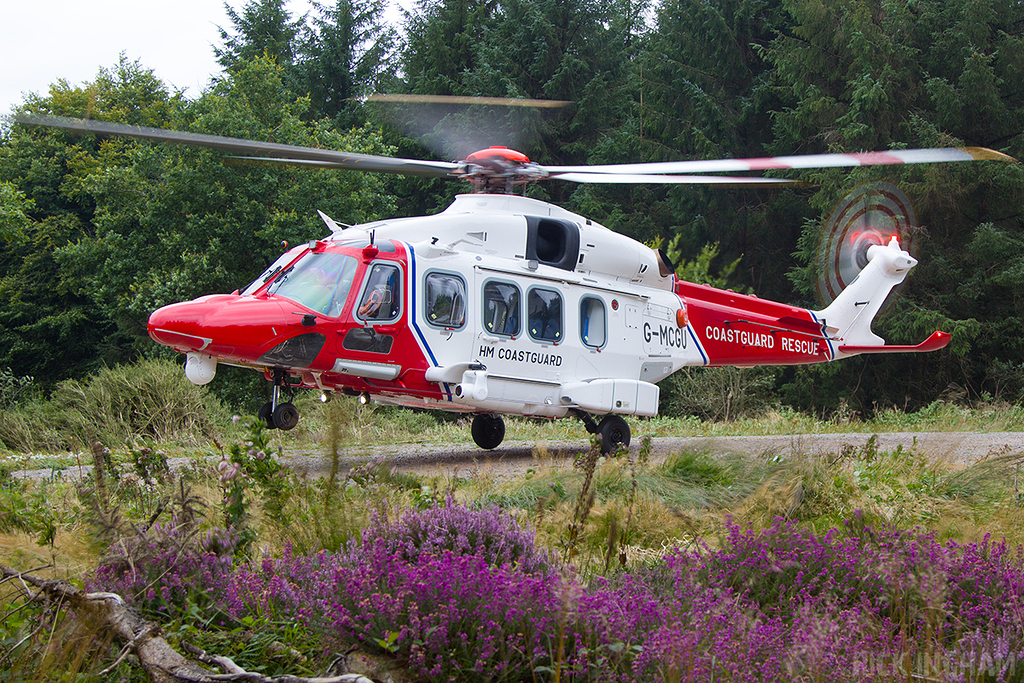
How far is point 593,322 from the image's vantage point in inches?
404

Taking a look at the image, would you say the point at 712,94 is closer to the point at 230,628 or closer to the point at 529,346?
the point at 529,346

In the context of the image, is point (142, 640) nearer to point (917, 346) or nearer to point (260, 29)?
point (917, 346)

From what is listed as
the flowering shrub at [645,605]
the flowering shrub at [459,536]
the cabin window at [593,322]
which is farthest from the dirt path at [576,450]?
the flowering shrub at [645,605]

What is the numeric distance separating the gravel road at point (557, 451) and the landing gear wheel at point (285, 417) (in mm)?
394

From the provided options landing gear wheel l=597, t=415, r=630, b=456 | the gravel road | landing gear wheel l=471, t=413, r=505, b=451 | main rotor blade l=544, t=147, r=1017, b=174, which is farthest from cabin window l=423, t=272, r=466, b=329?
landing gear wheel l=597, t=415, r=630, b=456

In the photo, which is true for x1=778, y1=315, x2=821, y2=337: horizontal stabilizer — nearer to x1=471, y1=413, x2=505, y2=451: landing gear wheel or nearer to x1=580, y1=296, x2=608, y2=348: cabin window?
x1=580, y1=296, x2=608, y2=348: cabin window

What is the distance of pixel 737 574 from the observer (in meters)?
3.84

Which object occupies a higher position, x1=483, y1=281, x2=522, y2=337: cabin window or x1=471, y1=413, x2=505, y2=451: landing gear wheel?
x1=483, y1=281, x2=522, y2=337: cabin window

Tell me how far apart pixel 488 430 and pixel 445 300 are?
2386 mm

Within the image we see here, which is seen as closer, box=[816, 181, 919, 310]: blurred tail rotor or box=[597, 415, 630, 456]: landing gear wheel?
box=[597, 415, 630, 456]: landing gear wheel

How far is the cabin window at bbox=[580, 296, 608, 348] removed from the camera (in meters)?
10.1

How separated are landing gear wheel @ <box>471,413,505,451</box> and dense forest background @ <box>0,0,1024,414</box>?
14420 mm

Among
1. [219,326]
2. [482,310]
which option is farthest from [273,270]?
[482,310]

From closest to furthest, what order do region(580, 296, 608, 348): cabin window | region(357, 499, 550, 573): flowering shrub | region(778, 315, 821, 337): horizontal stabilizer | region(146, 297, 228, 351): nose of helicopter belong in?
region(357, 499, 550, 573): flowering shrub → region(146, 297, 228, 351): nose of helicopter → region(580, 296, 608, 348): cabin window → region(778, 315, 821, 337): horizontal stabilizer
